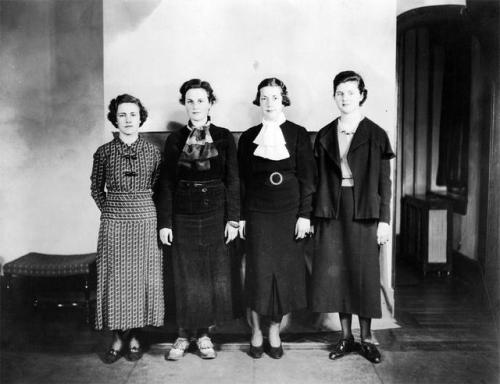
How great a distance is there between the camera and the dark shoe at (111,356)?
2988 millimetres

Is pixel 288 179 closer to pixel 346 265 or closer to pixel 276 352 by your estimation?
pixel 346 265

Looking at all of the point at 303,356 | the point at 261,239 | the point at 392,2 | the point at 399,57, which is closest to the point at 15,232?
the point at 261,239

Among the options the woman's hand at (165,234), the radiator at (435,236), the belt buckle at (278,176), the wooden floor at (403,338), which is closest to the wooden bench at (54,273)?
the wooden floor at (403,338)

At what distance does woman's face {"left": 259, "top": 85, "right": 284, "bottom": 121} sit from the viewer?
289cm

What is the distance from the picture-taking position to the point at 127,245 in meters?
2.92

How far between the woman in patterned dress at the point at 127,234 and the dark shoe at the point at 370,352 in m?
1.33

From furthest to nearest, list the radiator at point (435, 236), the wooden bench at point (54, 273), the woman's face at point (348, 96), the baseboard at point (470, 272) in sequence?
the radiator at point (435, 236)
the baseboard at point (470, 272)
the wooden bench at point (54, 273)
the woman's face at point (348, 96)

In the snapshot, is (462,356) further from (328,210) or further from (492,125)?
(492,125)

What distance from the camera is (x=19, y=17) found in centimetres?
418

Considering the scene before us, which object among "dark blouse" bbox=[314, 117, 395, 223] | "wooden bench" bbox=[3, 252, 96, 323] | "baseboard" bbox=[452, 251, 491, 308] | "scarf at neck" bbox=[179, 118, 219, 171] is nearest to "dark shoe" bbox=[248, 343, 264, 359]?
"dark blouse" bbox=[314, 117, 395, 223]

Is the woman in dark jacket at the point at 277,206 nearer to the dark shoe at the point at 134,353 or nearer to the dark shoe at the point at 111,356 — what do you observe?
the dark shoe at the point at 134,353

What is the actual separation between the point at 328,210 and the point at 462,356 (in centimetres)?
132

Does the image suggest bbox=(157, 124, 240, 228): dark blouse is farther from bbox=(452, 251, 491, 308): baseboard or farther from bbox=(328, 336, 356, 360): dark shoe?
bbox=(452, 251, 491, 308): baseboard

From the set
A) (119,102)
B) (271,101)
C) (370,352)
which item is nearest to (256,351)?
(370,352)
